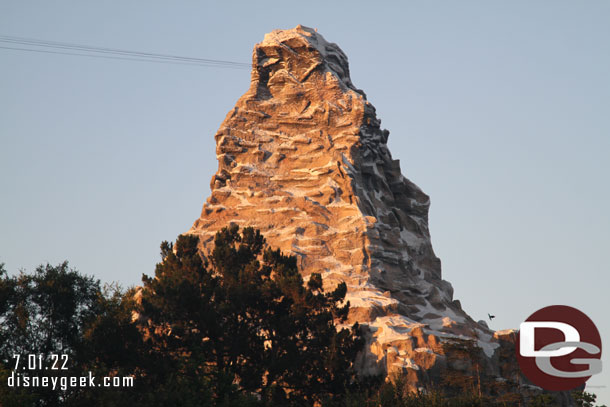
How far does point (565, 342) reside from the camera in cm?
4234

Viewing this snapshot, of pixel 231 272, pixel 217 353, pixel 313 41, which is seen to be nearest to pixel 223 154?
pixel 313 41

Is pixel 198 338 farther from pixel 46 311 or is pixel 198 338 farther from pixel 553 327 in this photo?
pixel 553 327

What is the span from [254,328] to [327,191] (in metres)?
18.7

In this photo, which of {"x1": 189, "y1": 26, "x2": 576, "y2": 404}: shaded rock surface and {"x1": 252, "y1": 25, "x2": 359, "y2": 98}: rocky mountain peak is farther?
{"x1": 252, "y1": 25, "x2": 359, "y2": 98}: rocky mountain peak

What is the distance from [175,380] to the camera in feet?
156

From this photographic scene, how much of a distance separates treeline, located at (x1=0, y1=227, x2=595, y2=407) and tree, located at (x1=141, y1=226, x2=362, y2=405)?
6 centimetres

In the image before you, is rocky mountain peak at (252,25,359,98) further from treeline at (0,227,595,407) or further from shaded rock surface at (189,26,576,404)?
treeline at (0,227,595,407)

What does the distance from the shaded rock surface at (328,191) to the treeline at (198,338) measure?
8.05 m

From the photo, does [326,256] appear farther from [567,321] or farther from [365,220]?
[567,321]

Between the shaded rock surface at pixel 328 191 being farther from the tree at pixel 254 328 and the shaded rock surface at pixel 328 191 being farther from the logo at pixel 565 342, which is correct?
the logo at pixel 565 342

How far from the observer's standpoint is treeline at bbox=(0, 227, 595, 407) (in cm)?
4778

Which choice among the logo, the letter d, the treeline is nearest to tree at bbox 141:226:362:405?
the treeline

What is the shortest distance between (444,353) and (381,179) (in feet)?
64.8

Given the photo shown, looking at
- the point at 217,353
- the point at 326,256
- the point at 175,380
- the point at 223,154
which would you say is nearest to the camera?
the point at 175,380
